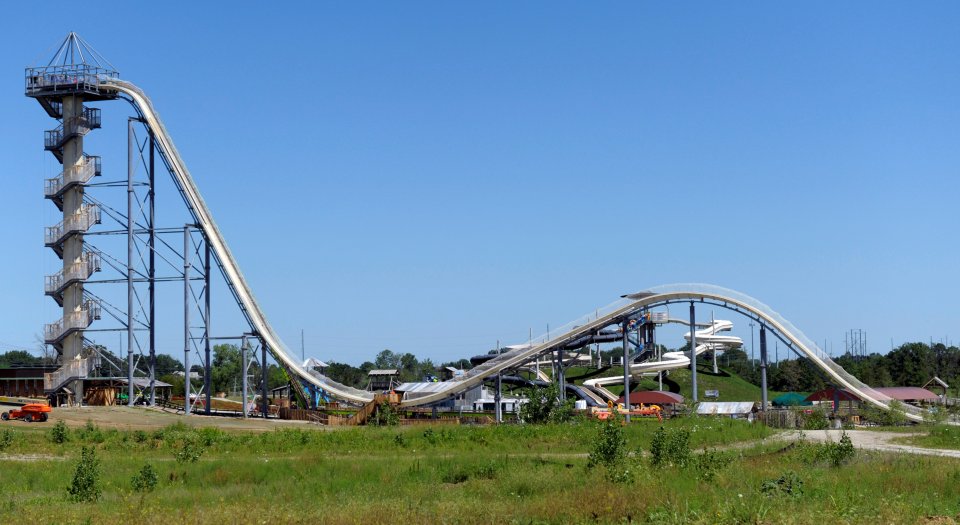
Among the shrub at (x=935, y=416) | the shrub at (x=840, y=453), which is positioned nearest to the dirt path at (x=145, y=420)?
the shrub at (x=840, y=453)

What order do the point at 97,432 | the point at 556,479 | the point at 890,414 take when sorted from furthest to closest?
the point at 890,414
the point at 97,432
the point at 556,479

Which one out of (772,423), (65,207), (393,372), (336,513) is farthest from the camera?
(393,372)

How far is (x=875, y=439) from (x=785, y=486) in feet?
72.8

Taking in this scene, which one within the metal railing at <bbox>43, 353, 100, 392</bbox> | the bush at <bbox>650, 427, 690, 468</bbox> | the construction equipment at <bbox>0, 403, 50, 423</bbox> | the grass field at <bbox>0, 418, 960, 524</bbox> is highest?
the metal railing at <bbox>43, 353, 100, 392</bbox>

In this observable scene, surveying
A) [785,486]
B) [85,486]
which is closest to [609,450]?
[785,486]

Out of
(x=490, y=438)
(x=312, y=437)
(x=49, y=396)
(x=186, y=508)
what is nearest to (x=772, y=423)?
(x=490, y=438)

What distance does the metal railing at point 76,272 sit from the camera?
66.5 meters

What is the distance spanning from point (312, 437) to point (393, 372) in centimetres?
4985

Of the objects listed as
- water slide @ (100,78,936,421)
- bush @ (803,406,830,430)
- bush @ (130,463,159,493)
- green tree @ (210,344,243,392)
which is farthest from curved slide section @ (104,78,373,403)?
green tree @ (210,344,243,392)

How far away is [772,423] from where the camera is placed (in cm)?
5253

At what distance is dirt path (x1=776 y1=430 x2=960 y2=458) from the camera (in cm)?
3600

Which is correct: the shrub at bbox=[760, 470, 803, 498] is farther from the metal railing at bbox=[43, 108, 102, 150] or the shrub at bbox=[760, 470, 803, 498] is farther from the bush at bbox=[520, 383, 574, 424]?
the metal railing at bbox=[43, 108, 102, 150]

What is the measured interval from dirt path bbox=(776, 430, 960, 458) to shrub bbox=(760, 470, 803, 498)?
12081 millimetres

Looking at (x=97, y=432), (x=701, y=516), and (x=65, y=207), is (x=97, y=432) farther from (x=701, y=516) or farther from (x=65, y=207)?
(x=701, y=516)
